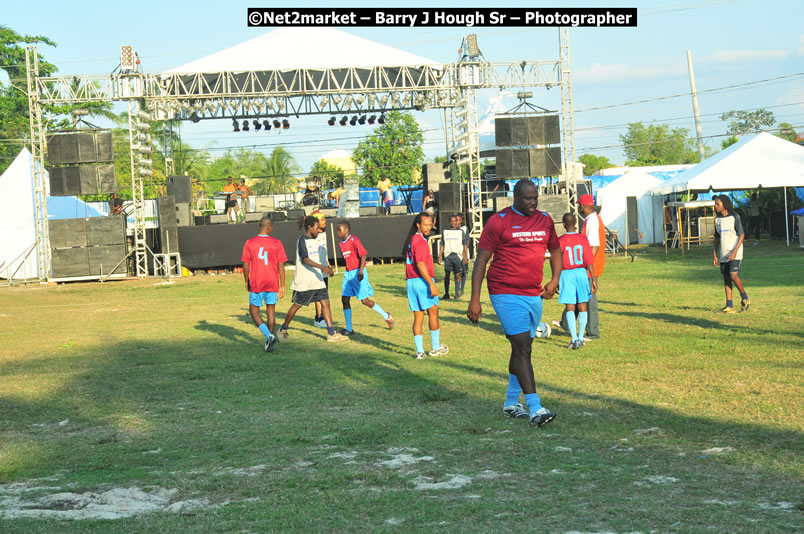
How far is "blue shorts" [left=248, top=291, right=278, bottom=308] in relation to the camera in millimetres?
11852

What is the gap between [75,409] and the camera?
8.16m

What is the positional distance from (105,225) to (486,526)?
2738 centimetres

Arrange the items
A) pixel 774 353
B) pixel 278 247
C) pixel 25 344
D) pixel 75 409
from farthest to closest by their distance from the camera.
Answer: pixel 25 344, pixel 278 247, pixel 774 353, pixel 75 409

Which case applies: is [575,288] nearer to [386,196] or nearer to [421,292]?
[421,292]

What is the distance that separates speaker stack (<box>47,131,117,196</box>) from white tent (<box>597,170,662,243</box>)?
2063 cm

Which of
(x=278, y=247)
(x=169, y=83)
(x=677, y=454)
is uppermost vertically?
(x=169, y=83)

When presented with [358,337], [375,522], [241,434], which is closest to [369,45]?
[358,337]

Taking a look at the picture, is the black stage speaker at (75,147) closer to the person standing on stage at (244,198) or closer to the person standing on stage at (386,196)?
the person standing on stage at (244,198)

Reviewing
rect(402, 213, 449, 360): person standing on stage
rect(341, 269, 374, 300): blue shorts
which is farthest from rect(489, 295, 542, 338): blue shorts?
rect(341, 269, 374, 300): blue shorts

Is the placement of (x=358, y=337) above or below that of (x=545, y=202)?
below

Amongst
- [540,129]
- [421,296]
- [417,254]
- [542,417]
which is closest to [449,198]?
[540,129]

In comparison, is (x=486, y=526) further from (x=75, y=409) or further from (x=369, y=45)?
(x=369, y=45)

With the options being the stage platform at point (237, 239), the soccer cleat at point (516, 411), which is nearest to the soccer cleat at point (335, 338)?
the soccer cleat at point (516, 411)

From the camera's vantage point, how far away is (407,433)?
6562 millimetres
